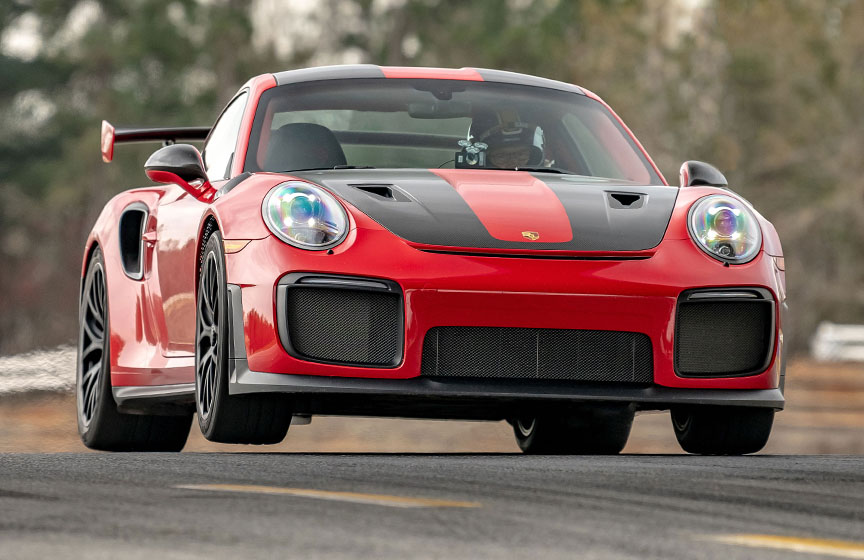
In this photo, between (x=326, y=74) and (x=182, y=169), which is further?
(x=326, y=74)

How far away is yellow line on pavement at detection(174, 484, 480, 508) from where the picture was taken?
4.50 metres

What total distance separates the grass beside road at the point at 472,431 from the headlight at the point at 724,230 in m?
13.1

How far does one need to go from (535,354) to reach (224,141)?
7.40 feet

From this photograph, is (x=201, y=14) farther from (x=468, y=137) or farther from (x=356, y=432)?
(x=468, y=137)

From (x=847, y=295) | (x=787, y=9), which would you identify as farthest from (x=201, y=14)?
(x=847, y=295)

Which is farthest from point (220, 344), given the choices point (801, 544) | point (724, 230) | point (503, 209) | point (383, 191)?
point (801, 544)

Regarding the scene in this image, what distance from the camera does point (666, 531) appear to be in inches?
159

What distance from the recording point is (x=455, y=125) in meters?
7.82

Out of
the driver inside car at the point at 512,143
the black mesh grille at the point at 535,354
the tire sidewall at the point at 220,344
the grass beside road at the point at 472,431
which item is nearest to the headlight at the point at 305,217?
the tire sidewall at the point at 220,344

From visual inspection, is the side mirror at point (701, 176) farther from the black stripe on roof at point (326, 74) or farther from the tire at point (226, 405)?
the tire at point (226, 405)

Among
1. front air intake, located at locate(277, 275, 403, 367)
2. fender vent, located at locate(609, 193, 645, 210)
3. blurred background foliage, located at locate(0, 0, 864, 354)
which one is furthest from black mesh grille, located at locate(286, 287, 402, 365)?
blurred background foliage, located at locate(0, 0, 864, 354)

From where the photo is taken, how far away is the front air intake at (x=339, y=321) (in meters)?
6.05

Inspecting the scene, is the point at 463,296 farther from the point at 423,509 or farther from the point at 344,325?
the point at 423,509

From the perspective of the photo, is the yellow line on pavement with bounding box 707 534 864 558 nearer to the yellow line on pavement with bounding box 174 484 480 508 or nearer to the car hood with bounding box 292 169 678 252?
the yellow line on pavement with bounding box 174 484 480 508
